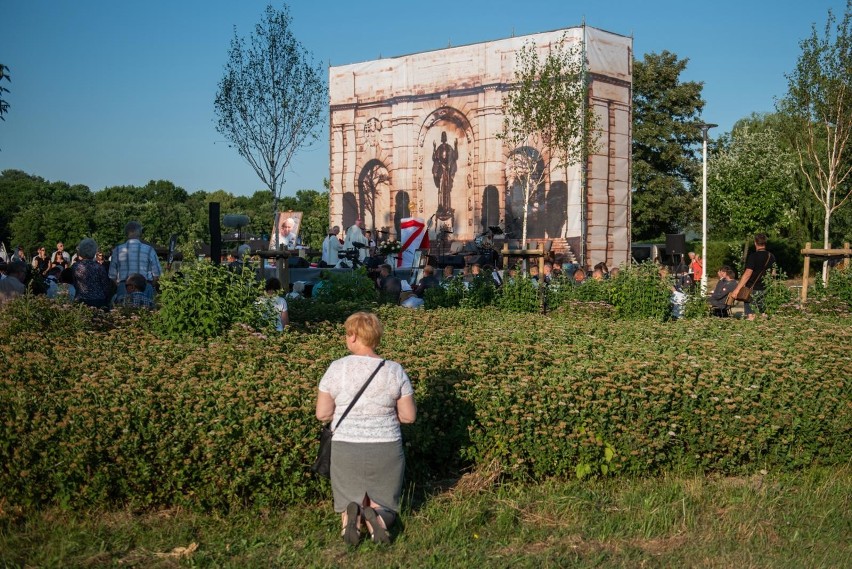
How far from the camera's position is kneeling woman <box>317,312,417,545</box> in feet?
17.5

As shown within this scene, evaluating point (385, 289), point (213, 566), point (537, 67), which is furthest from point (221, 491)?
point (537, 67)

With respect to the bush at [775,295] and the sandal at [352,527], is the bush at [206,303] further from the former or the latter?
the bush at [775,295]

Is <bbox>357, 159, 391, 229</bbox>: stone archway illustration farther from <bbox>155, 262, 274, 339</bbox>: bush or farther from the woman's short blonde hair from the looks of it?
the woman's short blonde hair

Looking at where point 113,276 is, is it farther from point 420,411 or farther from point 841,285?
point 841,285

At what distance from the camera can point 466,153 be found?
35656 millimetres

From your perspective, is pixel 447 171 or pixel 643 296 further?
pixel 447 171

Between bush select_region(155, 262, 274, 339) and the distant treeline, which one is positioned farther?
the distant treeline

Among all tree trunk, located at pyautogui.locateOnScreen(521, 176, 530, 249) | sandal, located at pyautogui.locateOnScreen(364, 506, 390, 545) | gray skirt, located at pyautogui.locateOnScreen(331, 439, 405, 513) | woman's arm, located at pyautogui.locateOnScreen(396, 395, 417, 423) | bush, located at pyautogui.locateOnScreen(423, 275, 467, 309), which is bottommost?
sandal, located at pyautogui.locateOnScreen(364, 506, 390, 545)

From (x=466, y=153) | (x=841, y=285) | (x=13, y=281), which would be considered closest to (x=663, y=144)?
(x=466, y=153)

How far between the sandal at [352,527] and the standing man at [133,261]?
7.16 meters

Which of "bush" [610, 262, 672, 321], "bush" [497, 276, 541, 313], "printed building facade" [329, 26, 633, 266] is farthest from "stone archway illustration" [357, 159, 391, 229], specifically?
"bush" [610, 262, 672, 321]

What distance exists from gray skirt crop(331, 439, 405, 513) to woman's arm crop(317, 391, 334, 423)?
0.60ft

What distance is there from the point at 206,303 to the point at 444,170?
1109 inches

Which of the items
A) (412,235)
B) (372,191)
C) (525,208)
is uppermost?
(372,191)
